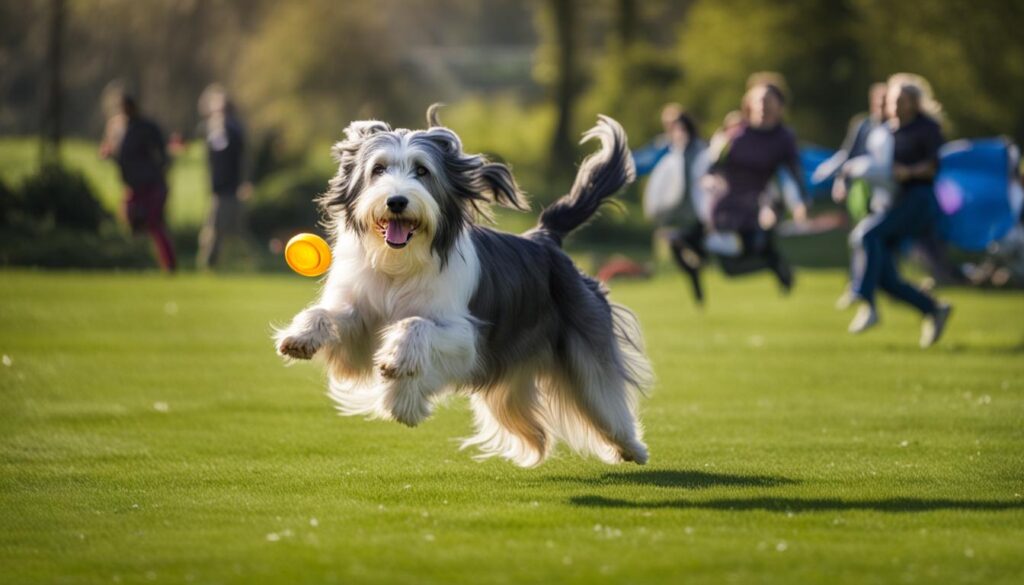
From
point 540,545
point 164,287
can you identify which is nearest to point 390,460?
point 540,545

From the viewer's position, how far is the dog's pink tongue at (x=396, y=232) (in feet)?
24.9

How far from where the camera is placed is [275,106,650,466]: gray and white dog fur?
7.60 m

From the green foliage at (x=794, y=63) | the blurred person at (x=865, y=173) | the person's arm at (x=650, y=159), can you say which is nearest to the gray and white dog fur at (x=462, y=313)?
the blurred person at (x=865, y=173)

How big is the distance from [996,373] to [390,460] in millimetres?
6300

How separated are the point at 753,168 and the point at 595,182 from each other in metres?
7.86

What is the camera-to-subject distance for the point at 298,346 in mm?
7516

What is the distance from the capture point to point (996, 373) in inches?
521

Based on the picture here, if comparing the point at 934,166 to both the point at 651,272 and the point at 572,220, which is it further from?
the point at 651,272

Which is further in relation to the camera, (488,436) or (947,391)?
(947,391)

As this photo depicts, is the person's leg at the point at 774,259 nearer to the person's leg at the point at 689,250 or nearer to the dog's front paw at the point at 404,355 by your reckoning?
the person's leg at the point at 689,250

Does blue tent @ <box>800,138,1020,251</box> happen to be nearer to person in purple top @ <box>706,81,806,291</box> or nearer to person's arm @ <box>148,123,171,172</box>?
person in purple top @ <box>706,81,806,291</box>

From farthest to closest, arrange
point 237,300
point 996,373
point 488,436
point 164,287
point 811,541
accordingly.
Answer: point 164,287, point 237,300, point 996,373, point 488,436, point 811,541

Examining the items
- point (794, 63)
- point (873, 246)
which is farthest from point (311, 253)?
point (794, 63)

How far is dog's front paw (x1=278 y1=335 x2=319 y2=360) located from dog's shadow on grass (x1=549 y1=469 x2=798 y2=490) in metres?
1.55
